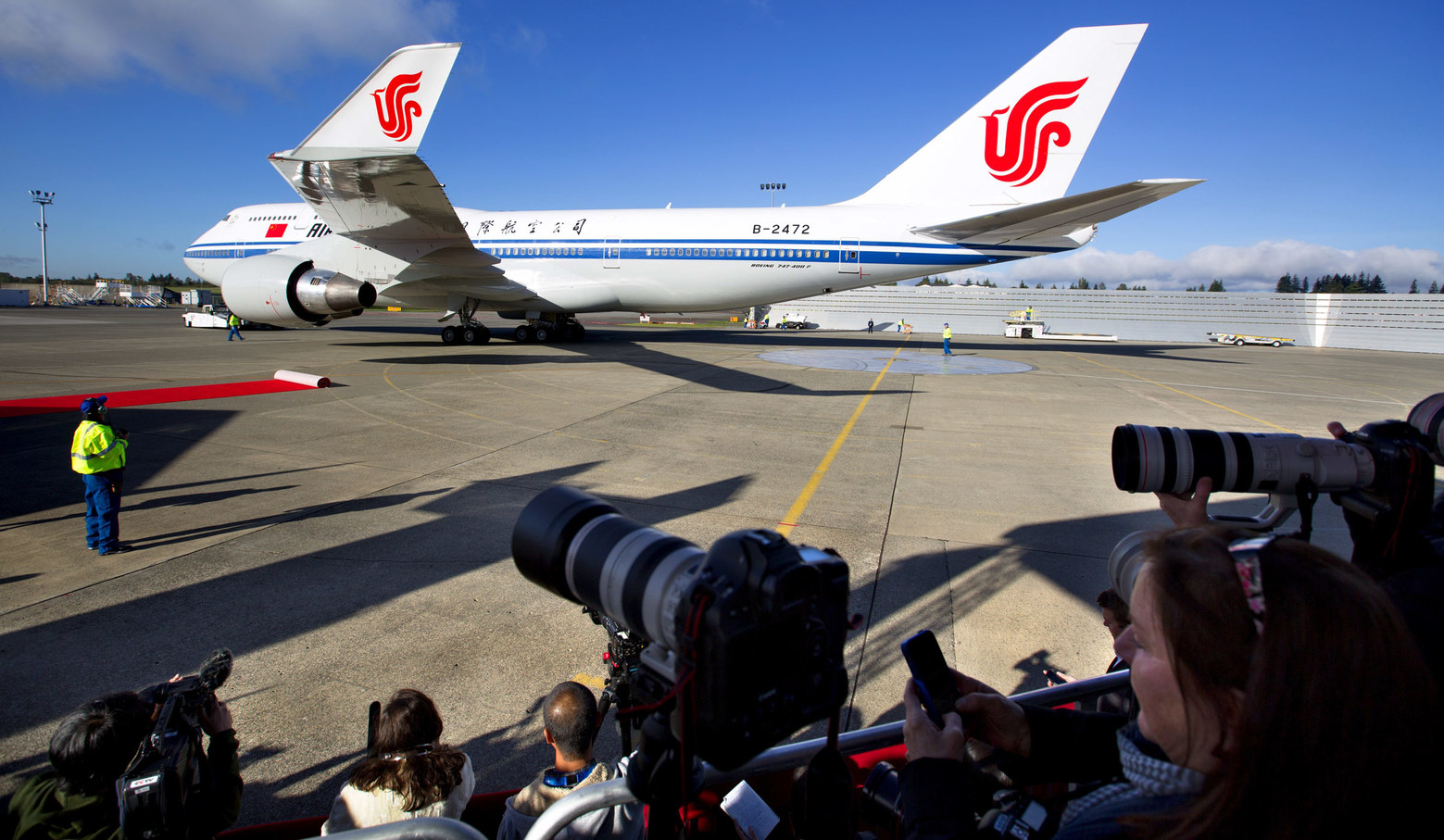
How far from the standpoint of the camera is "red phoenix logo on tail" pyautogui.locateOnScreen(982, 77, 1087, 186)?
17.5 m

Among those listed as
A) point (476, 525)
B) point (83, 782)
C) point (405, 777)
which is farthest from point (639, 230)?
point (83, 782)

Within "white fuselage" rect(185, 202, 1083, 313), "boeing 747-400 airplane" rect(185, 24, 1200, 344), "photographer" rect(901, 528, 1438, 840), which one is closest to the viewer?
"photographer" rect(901, 528, 1438, 840)

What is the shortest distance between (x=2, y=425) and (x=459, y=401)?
19.3ft

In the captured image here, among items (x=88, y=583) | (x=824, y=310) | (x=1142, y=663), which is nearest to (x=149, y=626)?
(x=88, y=583)

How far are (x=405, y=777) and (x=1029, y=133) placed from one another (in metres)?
20.5

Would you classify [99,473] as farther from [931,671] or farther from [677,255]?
[677,255]

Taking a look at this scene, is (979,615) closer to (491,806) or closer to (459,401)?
(491,806)

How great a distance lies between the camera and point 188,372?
47.7 feet

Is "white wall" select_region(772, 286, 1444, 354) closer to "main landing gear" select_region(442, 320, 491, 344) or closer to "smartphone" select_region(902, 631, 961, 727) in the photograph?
"main landing gear" select_region(442, 320, 491, 344)

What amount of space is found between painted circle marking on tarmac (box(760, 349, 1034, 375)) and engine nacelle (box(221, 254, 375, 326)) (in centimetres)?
1126

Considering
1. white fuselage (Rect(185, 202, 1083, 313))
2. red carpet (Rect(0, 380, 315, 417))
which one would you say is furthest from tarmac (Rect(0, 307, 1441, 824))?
white fuselage (Rect(185, 202, 1083, 313))

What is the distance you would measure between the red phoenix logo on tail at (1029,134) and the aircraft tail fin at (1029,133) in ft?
0.08

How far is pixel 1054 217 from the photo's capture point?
17297mm

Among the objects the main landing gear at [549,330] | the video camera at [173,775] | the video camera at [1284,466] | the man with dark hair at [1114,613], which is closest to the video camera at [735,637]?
the video camera at [173,775]
